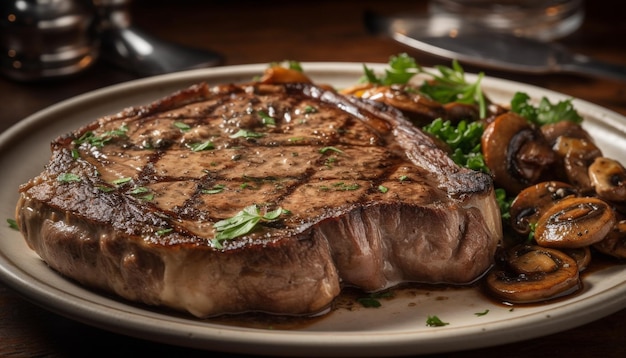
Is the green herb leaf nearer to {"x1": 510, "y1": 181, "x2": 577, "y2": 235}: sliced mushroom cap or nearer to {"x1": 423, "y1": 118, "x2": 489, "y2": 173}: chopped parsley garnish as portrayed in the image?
{"x1": 423, "y1": 118, "x2": 489, "y2": 173}: chopped parsley garnish

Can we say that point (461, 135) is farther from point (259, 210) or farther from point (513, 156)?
point (259, 210)

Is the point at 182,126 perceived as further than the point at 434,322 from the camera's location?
Yes

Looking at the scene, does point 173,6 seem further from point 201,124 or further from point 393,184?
point 393,184

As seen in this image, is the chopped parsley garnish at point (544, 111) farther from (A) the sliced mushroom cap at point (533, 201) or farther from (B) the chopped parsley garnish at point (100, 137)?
(B) the chopped parsley garnish at point (100, 137)

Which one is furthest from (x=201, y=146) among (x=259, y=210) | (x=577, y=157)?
(x=577, y=157)

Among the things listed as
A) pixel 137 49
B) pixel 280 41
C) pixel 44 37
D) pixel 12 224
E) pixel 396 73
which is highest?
pixel 396 73

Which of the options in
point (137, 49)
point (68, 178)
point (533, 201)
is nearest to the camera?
point (68, 178)
